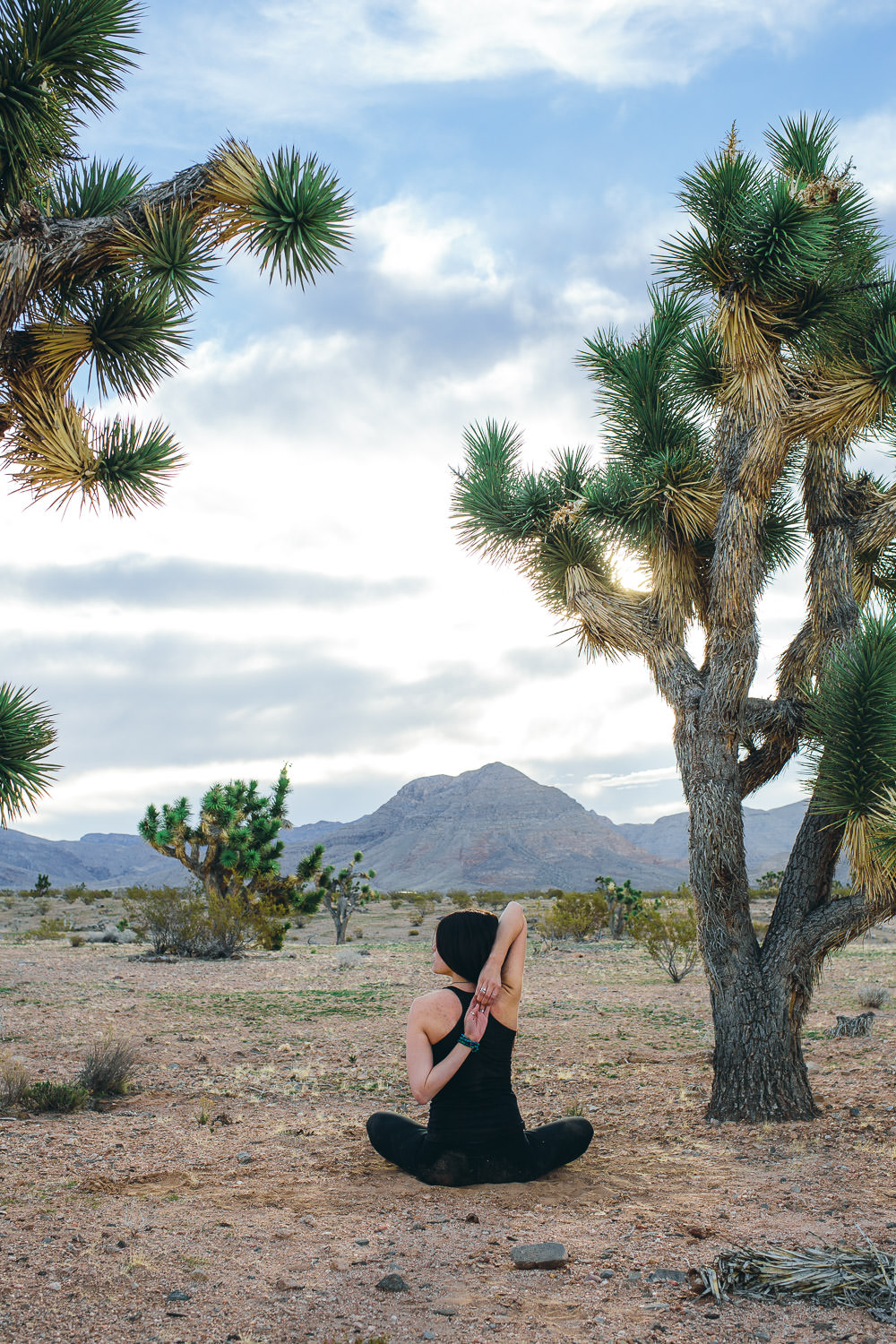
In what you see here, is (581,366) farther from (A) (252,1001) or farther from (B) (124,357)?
(A) (252,1001)

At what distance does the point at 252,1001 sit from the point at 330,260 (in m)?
9.39

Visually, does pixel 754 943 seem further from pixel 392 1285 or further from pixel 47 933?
pixel 47 933

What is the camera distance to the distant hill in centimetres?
10769

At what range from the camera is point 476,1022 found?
4.48 m

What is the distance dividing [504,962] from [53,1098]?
3.88 m

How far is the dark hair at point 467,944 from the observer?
4570 mm

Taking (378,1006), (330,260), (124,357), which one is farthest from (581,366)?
(378,1006)

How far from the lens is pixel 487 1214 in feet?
14.1

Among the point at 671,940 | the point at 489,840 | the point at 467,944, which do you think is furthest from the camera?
the point at 489,840

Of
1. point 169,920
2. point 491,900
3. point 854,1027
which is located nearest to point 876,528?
point 854,1027

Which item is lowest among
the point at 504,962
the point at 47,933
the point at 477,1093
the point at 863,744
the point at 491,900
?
the point at 491,900

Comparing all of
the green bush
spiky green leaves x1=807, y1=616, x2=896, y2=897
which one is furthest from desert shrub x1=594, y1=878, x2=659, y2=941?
spiky green leaves x1=807, y1=616, x2=896, y2=897

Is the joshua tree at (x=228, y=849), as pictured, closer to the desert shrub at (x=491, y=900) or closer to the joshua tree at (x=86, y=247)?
the joshua tree at (x=86, y=247)

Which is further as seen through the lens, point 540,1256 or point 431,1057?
point 431,1057
